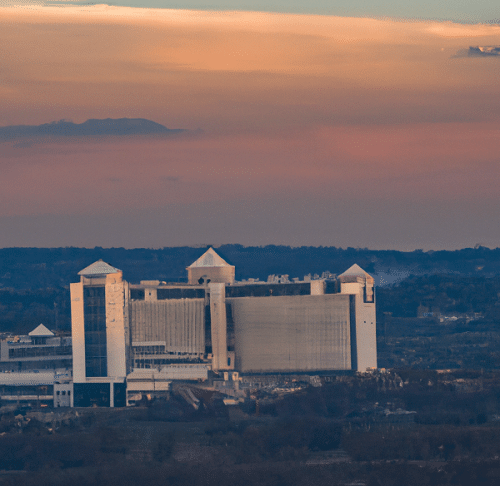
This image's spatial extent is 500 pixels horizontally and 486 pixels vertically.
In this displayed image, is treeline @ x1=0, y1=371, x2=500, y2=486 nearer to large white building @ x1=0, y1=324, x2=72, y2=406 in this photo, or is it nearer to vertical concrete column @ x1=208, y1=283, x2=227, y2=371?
large white building @ x1=0, y1=324, x2=72, y2=406

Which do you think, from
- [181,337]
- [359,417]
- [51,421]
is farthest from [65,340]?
[359,417]

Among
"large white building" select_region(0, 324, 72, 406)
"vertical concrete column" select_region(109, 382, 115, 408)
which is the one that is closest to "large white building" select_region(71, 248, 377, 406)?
"large white building" select_region(0, 324, 72, 406)

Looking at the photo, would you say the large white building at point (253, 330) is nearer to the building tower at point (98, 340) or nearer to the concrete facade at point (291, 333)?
the concrete facade at point (291, 333)

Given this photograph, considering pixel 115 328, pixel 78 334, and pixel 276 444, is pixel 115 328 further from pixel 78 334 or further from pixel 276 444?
pixel 276 444

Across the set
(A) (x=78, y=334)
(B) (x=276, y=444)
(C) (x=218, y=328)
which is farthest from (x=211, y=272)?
(B) (x=276, y=444)

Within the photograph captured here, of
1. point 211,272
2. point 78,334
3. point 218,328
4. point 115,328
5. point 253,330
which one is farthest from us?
point 211,272

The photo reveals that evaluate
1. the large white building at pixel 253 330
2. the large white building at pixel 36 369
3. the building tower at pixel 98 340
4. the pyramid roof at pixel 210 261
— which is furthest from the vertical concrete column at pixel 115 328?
the pyramid roof at pixel 210 261
